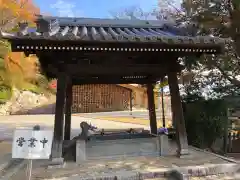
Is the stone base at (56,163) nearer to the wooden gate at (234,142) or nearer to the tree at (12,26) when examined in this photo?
the wooden gate at (234,142)

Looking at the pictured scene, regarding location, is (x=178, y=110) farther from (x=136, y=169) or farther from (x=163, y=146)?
(x=136, y=169)

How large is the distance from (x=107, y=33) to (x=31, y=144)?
11.6 feet

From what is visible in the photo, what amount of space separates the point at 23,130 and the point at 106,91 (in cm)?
2421

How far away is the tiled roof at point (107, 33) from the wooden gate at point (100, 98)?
20.5m

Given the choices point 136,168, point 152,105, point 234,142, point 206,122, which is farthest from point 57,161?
point 234,142

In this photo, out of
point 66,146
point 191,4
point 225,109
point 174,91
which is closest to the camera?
point 174,91

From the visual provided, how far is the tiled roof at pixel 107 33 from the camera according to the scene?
570 cm

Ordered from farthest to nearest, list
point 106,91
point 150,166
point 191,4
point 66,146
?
point 106,91, point 191,4, point 66,146, point 150,166

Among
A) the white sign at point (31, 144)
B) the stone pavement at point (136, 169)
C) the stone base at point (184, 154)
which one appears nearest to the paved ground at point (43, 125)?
the stone pavement at point (136, 169)

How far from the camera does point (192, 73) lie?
35.2 feet

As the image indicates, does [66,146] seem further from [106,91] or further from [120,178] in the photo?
[106,91]

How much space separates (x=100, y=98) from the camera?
2997 cm

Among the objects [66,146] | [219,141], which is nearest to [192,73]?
[219,141]

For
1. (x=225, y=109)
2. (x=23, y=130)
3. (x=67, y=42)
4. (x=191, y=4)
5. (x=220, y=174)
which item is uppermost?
(x=191, y=4)
